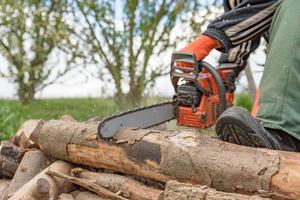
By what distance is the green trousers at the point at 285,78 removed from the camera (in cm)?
241

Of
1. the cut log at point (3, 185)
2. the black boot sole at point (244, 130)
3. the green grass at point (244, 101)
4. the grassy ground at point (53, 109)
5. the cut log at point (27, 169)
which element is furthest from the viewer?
the green grass at point (244, 101)

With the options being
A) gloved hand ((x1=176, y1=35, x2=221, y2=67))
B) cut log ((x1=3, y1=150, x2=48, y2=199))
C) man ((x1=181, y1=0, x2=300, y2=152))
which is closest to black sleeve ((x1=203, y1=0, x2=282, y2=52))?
gloved hand ((x1=176, y1=35, x2=221, y2=67))

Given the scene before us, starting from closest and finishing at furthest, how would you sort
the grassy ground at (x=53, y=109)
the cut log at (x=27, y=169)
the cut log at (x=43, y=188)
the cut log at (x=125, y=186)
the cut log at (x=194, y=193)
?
1. the cut log at (x=194, y=193)
2. the cut log at (x=125, y=186)
3. the cut log at (x=43, y=188)
4. the cut log at (x=27, y=169)
5. the grassy ground at (x=53, y=109)

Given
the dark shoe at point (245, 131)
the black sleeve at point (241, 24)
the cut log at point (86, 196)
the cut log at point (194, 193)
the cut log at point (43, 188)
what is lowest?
the cut log at point (86, 196)

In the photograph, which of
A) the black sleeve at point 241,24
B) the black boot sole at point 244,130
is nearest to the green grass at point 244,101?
the black sleeve at point 241,24

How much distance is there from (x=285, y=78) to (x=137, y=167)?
740mm

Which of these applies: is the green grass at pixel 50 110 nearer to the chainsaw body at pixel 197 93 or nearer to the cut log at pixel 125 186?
the chainsaw body at pixel 197 93

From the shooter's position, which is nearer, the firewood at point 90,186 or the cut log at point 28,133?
the firewood at point 90,186

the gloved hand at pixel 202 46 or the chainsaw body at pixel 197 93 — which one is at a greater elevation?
the gloved hand at pixel 202 46

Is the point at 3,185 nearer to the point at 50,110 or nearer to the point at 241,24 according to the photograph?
the point at 241,24

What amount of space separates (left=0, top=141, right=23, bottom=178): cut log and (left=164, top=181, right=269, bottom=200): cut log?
1.35 m

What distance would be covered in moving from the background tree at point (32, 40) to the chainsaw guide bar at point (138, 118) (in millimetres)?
4494

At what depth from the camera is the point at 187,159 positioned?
233 cm

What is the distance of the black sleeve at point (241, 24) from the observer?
9.55ft
